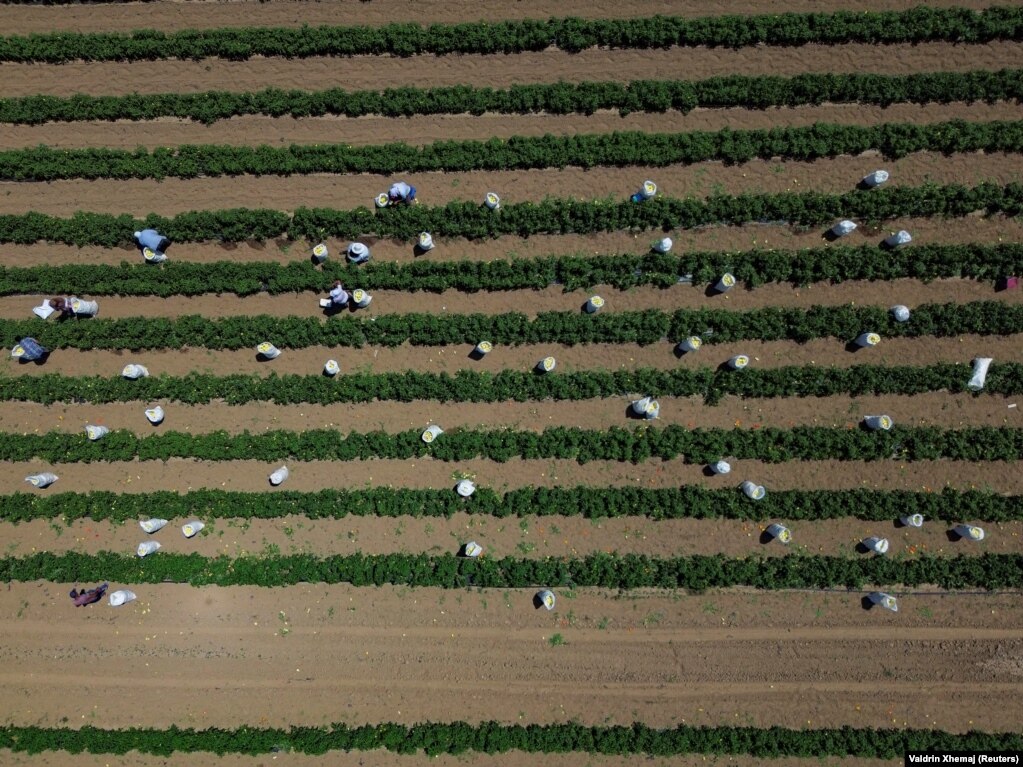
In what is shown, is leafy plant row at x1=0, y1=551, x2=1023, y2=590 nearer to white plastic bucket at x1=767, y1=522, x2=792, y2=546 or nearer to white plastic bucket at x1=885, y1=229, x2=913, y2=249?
white plastic bucket at x1=767, y1=522, x2=792, y2=546

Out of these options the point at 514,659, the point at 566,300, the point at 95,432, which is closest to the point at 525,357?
the point at 566,300

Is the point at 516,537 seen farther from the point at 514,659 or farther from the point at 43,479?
the point at 43,479

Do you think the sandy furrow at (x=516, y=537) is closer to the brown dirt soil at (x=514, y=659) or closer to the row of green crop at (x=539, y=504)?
the row of green crop at (x=539, y=504)

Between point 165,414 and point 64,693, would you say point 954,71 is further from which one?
point 64,693

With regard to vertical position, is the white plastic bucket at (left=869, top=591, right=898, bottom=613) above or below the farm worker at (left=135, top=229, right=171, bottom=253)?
below

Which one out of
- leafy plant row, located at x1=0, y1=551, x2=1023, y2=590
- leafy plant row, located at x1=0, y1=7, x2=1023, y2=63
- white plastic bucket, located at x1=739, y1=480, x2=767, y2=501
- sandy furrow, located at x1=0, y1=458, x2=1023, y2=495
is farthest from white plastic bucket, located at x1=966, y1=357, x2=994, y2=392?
leafy plant row, located at x1=0, y1=7, x2=1023, y2=63

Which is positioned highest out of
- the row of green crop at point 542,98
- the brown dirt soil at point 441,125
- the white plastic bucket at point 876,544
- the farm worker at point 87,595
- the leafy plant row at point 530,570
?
the row of green crop at point 542,98

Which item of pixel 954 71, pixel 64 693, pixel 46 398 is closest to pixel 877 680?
pixel 954 71

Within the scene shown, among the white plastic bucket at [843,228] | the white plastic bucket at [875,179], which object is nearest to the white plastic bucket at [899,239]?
the white plastic bucket at [843,228]
